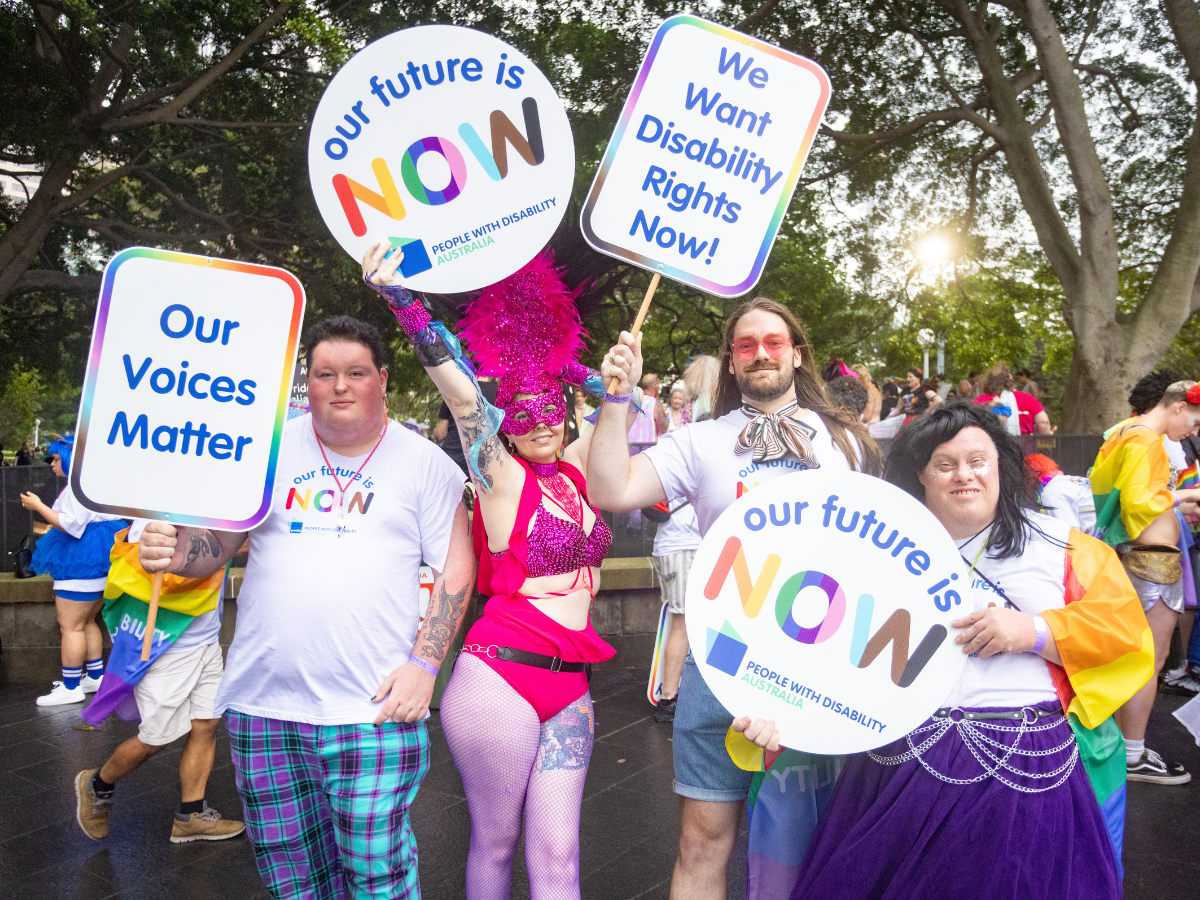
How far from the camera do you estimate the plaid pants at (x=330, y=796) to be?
2424 mm

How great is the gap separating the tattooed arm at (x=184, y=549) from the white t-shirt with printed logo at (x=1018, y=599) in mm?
1951

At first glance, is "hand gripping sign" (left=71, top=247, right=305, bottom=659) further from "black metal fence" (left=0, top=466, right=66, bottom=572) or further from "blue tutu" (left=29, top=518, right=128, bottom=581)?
"black metal fence" (left=0, top=466, right=66, bottom=572)

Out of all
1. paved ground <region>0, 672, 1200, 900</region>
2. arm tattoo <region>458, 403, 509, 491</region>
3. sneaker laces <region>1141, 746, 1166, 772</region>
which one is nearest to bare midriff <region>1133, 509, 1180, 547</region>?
sneaker laces <region>1141, 746, 1166, 772</region>

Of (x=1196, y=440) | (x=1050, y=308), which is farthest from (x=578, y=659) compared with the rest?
(x=1050, y=308)

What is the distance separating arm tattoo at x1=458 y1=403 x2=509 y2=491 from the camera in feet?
8.30

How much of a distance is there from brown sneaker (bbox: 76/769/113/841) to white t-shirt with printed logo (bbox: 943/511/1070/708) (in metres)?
3.31

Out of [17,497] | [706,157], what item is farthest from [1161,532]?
[17,497]

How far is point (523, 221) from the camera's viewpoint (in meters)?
2.56

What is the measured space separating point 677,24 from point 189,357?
1534 millimetres

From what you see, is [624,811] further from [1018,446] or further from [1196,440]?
[1196,440]

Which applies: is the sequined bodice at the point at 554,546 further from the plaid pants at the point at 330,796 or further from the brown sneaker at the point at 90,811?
the brown sneaker at the point at 90,811

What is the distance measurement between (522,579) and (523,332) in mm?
706

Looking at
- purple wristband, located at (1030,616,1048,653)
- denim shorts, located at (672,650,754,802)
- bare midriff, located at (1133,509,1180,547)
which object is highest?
purple wristband, located at (1030,616,1048,653)

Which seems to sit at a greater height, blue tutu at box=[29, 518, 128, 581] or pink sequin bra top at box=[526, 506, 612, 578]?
pink sequin bra top at box=[526, 506, 612, 578]
